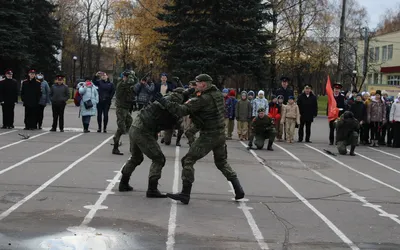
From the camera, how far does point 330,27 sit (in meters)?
53.6

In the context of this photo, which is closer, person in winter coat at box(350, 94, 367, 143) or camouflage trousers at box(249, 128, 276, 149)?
camouflage trousers at box(249, 128, 276, 149)

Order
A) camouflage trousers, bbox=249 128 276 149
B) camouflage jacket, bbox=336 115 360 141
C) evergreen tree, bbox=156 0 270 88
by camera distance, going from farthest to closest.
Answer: evergreen tree, bbox=156 0 270 88
camouflage jacket, bbox=336 115 360 141
camouflage trousers, bbox=249 128 276 149

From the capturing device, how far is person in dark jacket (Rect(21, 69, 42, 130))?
18.1 metres

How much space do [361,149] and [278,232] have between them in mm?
11289

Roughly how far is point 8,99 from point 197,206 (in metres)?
12.2

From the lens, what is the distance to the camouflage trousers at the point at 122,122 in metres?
12.8

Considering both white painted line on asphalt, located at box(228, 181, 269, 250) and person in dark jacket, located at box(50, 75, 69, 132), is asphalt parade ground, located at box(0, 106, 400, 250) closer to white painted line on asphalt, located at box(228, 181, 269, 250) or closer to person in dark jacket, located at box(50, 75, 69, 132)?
white painted line on asphalt, located at box(228, 181, 269, 250)

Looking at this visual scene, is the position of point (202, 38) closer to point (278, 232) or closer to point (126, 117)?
point (126, 117)

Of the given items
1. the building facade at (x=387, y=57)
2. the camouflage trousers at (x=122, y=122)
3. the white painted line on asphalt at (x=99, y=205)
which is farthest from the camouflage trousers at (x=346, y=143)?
the building facade at (x=387, y=57)

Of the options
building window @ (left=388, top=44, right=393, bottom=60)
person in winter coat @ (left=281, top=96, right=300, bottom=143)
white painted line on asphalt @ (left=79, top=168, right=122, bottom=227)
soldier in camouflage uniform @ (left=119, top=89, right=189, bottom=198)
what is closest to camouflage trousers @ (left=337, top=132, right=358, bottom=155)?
person in winter coat @ (left=281, top=96, right=300, bottom=143)

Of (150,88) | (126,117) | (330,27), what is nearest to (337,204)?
(126,117)

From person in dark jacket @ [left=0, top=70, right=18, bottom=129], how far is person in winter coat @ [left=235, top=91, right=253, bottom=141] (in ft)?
24.4

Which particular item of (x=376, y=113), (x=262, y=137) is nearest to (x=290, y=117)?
(x=262, y=137)

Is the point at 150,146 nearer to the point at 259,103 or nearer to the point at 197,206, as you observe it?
the point at 197,206
